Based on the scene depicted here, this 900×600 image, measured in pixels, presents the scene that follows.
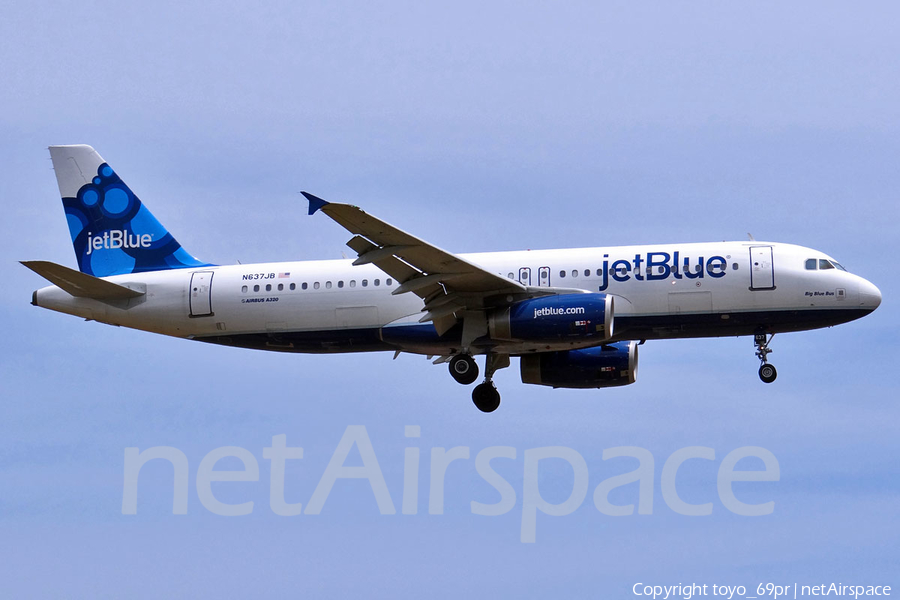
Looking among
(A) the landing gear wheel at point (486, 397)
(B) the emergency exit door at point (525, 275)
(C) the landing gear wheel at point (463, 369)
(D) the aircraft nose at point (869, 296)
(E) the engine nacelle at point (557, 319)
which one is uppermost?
(B) the emergency exit door at point (525, 275)

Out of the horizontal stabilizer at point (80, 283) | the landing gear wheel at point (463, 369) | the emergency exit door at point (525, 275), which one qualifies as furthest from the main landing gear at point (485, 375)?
the horizontal stabilizer at point (80, 283)

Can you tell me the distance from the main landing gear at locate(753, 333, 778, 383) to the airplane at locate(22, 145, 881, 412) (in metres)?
0.04

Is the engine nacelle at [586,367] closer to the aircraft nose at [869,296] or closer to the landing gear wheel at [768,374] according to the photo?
the landing gear wheel at [768,374]

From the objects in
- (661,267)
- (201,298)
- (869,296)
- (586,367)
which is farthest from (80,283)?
(869,296)

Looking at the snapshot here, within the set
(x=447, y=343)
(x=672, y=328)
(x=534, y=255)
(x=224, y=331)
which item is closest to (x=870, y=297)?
(x=672, y=328)

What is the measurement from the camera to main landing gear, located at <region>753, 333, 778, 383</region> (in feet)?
128

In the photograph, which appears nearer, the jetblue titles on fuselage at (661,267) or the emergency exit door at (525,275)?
the jetblue titles on fuselage at (661,267)

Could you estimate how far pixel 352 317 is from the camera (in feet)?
132

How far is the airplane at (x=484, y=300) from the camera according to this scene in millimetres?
37500

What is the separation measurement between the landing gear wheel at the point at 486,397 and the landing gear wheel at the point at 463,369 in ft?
4.16

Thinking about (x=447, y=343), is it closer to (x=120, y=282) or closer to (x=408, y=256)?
(x=408, y=256)

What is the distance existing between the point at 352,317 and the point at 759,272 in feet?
39.4

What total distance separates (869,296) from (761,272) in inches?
128

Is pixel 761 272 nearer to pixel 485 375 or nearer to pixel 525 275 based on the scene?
pixel 525 275
